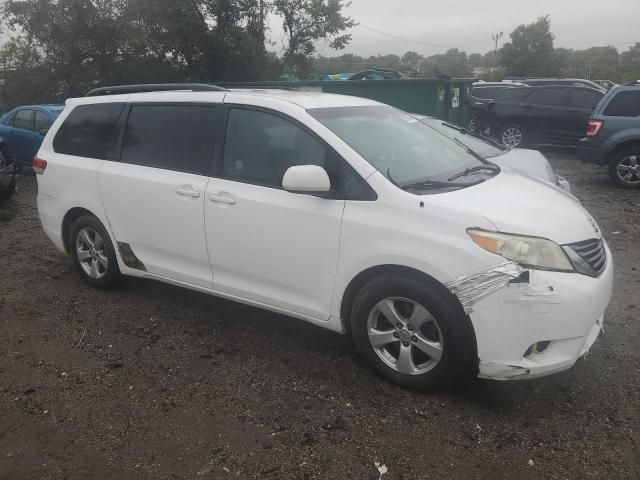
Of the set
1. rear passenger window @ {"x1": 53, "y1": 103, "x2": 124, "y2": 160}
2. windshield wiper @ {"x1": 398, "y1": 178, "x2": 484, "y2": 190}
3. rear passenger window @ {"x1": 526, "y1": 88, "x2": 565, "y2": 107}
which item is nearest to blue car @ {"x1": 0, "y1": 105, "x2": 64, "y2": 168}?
rear passenger window @ {"x1": 53, "y1": 103, "x2": 124, "y2": 160}

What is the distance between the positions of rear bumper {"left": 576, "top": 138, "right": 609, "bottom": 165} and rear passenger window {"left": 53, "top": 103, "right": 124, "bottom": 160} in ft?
25.5

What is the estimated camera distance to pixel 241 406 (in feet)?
10.2

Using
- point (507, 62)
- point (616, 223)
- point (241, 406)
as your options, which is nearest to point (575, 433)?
point (241, 406)

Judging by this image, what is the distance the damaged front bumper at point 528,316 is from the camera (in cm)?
277

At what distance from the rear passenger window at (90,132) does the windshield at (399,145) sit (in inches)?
74.8

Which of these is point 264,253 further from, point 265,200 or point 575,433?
point 575,433

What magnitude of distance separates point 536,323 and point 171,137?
2.81m

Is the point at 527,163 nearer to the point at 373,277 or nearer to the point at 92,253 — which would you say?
the point at 373,277

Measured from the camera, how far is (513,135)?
13.1 metres

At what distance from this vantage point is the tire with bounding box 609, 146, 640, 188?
8961mm

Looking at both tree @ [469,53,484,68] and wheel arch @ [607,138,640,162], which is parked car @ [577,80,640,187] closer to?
wheel arch @ [607,138,640,162]

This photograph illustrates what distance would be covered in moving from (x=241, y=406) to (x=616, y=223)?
577cm

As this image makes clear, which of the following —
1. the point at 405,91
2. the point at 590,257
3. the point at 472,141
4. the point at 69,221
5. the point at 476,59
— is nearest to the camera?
the point at 590,257

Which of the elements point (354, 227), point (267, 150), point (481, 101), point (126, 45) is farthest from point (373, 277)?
point (126, 45)
